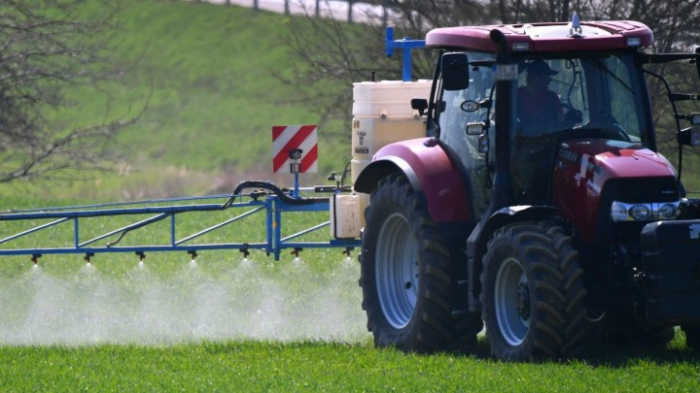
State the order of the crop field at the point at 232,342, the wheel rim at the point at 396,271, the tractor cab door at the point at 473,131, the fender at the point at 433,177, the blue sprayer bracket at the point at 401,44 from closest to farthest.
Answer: the crop field at the point at 232,342 → the tractor cab door at the point at 473,131 → the fender at the point at 433,177 → the wheel rim at the point at 396,271 → the blue sprayer bracket at the point at 401,44

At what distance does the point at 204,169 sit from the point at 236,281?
28.3m

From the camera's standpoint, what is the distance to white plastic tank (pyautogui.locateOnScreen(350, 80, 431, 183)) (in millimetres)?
11352

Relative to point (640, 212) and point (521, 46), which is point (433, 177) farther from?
point (640, 212)

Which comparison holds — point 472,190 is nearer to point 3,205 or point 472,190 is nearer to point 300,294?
point 300,294

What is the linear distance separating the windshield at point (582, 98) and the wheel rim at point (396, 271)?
152 centimetres

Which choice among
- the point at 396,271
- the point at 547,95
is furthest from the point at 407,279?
the point at 547,95

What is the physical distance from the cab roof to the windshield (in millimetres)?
162

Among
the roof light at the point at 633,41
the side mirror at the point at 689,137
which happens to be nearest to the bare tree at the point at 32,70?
the roof light at the point at 633,41

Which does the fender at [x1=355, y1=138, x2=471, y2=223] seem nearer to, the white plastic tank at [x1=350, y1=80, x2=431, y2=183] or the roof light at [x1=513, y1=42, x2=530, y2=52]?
the roof light at [x1=513, y1=42, x2=530, y2=52]

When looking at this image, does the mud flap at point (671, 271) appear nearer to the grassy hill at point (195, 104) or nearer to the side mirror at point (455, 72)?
the side mirror at point (455, 72)

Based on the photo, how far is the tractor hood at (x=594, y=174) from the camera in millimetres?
8438

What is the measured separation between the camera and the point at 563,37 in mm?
9023

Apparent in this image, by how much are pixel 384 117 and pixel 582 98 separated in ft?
8.61

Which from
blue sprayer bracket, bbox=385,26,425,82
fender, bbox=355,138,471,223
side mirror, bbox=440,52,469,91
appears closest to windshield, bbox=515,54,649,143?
side mirror, bbox=440,52,469,91
